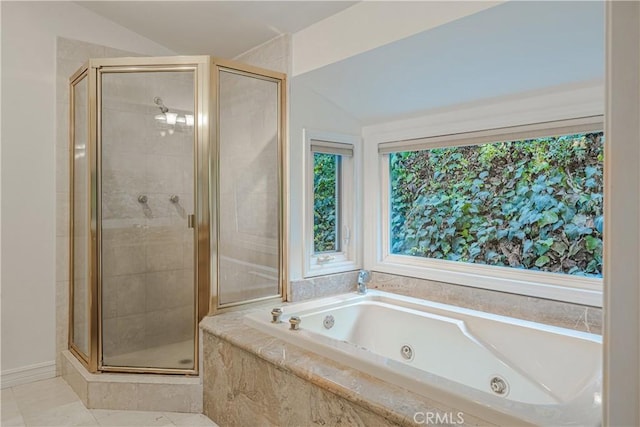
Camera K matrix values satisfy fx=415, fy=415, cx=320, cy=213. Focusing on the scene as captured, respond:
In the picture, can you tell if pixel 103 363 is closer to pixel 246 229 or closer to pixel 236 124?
pixel 246 229

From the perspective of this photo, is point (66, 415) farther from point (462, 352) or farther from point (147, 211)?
point (462, 352)

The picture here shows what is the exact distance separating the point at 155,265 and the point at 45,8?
1691 mm

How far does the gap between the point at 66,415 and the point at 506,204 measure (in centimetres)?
Result: 262

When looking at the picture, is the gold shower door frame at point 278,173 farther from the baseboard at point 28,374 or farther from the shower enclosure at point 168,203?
the baseboard at point 28,374

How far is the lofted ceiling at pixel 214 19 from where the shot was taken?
7.63 ft

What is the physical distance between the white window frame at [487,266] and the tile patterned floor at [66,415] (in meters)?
1.53

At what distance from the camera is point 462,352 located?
2.15 metres

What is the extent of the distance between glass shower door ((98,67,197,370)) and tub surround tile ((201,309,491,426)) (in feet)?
0.92

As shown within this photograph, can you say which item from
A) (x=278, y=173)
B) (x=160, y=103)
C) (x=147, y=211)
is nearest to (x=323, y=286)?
(x=278, y=173)

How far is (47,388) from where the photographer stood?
2430 millimetres

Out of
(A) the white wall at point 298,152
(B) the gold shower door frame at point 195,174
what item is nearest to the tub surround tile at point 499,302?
(A) the white wall at point 298,152

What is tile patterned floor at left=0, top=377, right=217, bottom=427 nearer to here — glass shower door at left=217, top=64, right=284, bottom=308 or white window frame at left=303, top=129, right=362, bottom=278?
glass shower door at left=217, top=64, right=284, bottom=308

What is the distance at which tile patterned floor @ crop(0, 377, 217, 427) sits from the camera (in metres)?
2.06

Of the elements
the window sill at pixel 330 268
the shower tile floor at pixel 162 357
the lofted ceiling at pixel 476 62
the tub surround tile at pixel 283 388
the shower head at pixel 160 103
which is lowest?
the shower tile floor at pixel 162 357
